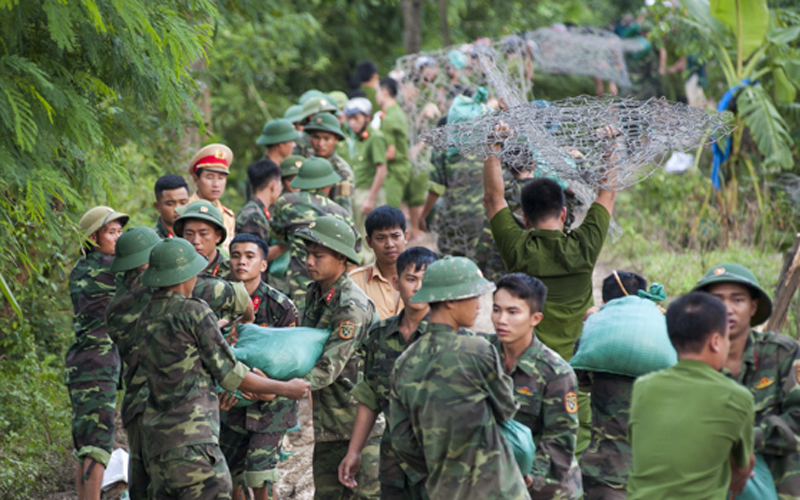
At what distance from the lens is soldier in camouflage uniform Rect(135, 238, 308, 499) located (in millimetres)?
4246

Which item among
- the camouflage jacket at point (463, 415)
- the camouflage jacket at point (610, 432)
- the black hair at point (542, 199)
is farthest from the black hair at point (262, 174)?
the camouflage jacket at point (463, 415)

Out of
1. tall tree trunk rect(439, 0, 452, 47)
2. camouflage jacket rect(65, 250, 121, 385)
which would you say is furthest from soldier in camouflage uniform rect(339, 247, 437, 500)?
tall tree trunk rect(439, 0, 452, 47)

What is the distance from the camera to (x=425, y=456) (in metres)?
3.62

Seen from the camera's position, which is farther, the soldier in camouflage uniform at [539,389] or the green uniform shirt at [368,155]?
the green uniform shirt at [368,155]

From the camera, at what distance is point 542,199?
4.82 metres

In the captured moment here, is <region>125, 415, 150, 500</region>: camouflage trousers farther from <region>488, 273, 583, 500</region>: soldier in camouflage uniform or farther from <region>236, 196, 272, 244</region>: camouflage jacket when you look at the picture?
<region>236, 196, 272, 244</region>: camouflage jacket

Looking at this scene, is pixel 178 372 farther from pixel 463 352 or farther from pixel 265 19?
pixel 265 19

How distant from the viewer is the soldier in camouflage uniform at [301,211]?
269 inches

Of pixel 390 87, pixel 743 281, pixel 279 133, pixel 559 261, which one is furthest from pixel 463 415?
pixel 390 87

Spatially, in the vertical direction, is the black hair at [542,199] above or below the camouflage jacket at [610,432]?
above

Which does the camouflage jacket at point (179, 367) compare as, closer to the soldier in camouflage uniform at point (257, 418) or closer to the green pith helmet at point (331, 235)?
the green pith helmet at point (331, 235)

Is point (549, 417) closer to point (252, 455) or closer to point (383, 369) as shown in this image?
point (383, 369)

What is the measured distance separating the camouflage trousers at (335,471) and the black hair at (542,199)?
A: 4.99 ft

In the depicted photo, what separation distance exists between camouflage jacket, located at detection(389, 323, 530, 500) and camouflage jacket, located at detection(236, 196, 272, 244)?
358 cm
